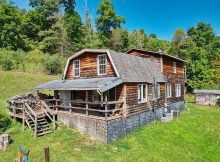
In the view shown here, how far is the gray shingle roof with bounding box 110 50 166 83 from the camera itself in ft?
60.5

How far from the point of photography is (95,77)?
65.4 feet

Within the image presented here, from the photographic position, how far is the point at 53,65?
42625 millimetres

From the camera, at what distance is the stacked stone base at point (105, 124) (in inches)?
603

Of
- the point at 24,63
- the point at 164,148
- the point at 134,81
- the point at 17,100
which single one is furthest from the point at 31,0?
the point at 164,148

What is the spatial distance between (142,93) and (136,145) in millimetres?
5862

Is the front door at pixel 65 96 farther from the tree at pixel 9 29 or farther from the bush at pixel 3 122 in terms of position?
the tree at pixel 9 29

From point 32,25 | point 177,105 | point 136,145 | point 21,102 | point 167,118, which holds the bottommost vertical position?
point 136,145

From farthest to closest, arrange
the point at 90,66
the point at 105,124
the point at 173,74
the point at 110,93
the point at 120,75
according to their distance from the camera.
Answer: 1. the point at 173,74
2. the point at 90,66
3. the point at 110,93
4. the point at 120,75
5. the point at 105,124

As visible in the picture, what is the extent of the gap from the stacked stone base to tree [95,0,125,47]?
43.1 metres

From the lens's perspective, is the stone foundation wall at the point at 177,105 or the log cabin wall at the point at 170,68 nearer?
the log cabin wall at the point at 170,68

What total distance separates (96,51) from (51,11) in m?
45.8

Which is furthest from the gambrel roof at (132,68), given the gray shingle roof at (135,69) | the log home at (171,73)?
the log home at (171,73)

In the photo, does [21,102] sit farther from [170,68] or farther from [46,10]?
[46,10]

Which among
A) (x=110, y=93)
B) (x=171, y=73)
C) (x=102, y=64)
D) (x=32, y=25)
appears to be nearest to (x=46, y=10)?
(x=32, y=25)
